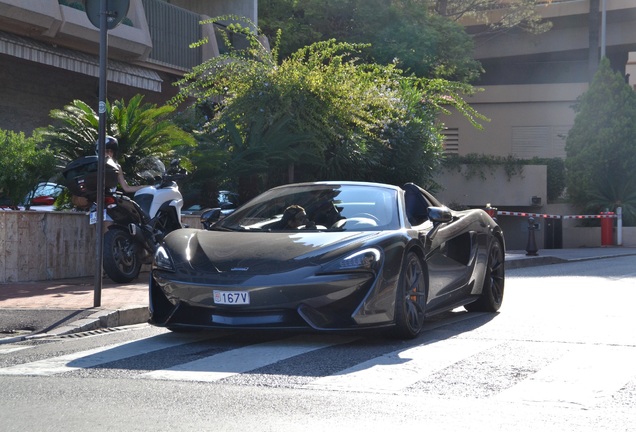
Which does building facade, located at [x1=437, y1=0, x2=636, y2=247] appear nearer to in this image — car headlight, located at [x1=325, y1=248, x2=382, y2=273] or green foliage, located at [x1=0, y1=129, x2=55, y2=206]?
green foliage, located at [x1=0, y1=129, x2=55, y2=206]

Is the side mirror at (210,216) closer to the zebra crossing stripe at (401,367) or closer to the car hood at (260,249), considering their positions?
the car hood at (260,249)


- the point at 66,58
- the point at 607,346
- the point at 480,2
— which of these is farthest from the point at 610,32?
the point at 607,346

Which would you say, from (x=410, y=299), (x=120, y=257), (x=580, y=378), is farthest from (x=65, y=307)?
(x=580, y=378)

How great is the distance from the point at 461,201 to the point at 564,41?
66.5 feet

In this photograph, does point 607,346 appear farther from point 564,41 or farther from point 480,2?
point 564,41

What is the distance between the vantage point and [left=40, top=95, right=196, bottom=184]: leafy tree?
14.8m

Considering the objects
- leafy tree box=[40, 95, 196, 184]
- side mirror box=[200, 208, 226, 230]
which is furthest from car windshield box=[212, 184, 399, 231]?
leafy tree box=[40, 95, 196, 184]

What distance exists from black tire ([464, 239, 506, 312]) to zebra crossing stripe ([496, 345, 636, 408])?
251cm

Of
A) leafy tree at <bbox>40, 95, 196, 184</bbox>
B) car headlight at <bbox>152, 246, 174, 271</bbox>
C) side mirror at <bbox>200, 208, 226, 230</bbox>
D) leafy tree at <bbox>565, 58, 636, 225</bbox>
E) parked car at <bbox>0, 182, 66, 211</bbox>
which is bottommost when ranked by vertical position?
car headlight at <bbox>152, 246, 174, 271</bbox>

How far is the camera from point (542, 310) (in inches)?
443

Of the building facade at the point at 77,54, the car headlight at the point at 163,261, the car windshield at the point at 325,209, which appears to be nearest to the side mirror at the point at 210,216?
the car windshield at the point at 325,209

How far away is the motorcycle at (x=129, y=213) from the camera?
13.0 m

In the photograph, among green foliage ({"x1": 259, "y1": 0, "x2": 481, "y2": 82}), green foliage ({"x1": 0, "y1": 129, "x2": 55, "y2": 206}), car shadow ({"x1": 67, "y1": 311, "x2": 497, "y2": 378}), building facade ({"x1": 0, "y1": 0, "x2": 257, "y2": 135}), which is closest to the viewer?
car shadow ({"x1": 67, "y1": 311, "x2": 497, "y2": 378})

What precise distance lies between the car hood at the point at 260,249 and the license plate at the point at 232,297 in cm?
20
